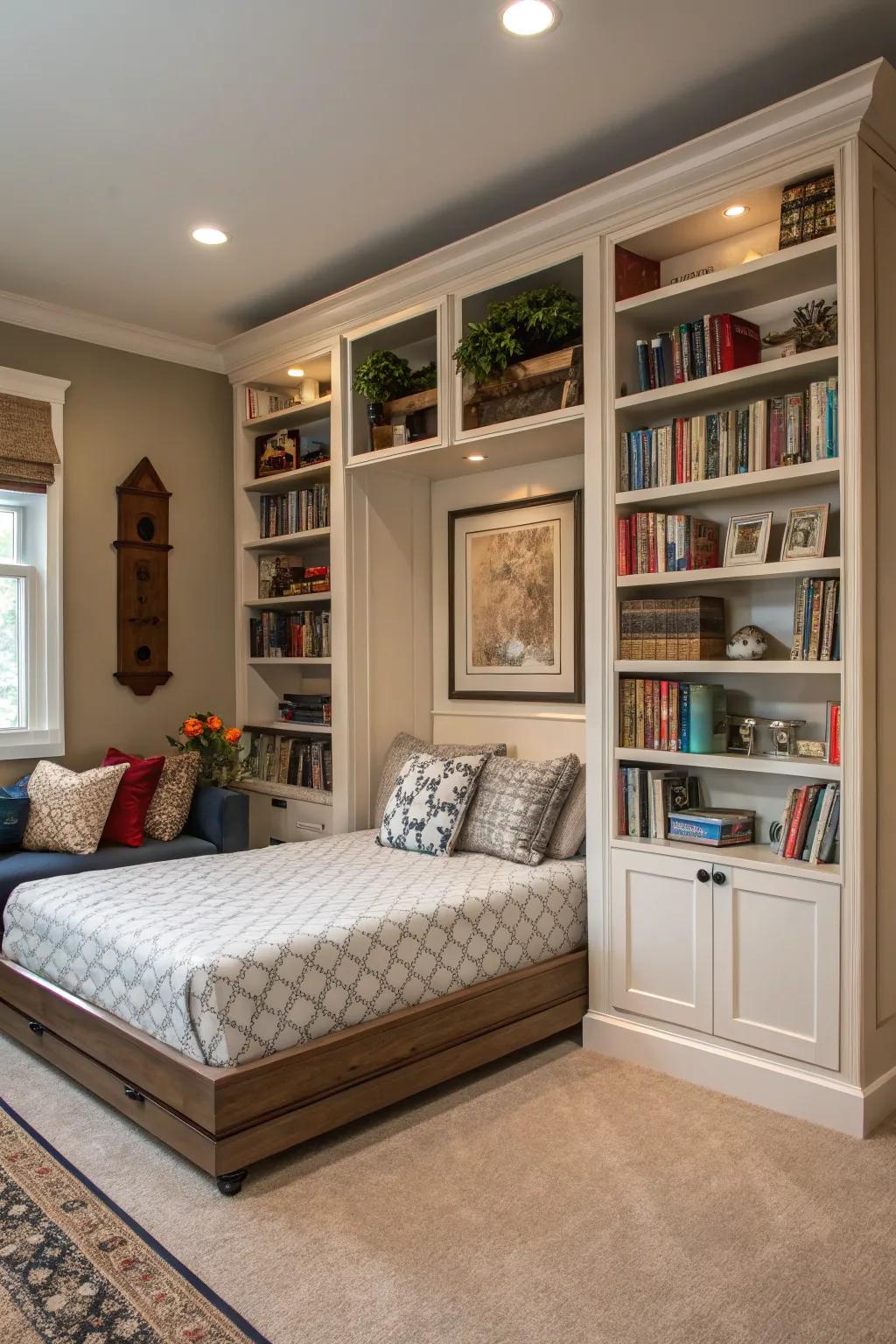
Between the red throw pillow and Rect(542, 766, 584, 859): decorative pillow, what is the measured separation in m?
1.71

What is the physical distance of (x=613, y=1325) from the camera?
1887 mm

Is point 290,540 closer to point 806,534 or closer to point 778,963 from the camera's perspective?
point 806,534

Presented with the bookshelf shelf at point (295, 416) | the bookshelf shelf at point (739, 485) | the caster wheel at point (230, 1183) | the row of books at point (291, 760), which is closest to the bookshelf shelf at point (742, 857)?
the bookshelf shelf at point (739, 485)

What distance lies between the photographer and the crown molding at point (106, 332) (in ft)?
13.8

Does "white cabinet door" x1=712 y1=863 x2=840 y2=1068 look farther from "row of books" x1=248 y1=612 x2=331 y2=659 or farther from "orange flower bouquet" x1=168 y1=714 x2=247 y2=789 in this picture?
"orange flower bouquet" x1=168 y1=714 x2=247 y2=789

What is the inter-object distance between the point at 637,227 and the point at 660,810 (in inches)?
73.5

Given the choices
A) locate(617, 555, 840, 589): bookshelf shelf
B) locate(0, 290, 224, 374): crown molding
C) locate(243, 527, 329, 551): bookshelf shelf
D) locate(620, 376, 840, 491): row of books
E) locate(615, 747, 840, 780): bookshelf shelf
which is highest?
locate(0, 290, 224, 374): crown molding

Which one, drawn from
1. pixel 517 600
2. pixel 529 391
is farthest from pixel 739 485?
pixel 517 600

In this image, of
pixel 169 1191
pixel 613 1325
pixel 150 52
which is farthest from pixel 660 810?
pixel 150 52

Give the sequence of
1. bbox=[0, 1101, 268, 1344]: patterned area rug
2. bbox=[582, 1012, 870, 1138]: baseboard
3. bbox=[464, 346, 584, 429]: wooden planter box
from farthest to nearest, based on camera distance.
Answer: bbox=[464, 346, 584, 429]: wooden planter box → bbox=[582, 1012, 870, 1138]: baseboard → bbox=[0, 1101, 268, 1344]: patterned area rug

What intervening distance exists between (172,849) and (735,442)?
2.69 metres

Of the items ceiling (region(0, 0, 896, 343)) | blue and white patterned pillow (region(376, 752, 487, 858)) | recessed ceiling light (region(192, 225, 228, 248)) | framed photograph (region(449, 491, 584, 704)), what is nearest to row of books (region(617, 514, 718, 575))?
framed photograph (region(449, 491, 584, 704))

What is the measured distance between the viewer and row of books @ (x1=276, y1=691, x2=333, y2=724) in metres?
4.46

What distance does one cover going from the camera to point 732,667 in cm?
294
